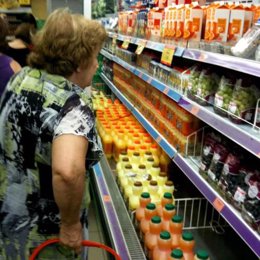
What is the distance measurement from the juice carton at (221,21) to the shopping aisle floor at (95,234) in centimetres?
175

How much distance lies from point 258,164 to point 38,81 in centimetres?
98

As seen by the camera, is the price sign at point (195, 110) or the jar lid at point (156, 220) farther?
the jar lid at point (156, 220)

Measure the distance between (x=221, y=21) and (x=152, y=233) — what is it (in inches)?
44.7

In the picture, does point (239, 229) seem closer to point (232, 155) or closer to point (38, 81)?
point (232, 155)

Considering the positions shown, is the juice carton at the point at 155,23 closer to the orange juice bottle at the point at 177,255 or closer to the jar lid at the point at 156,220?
the jar lid at the point at 156,220

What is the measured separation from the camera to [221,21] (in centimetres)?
175

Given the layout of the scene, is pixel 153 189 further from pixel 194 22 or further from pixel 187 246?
pixel 194 22

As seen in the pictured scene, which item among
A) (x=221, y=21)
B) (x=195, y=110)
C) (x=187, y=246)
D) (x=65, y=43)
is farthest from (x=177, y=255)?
(x=221, y=21)

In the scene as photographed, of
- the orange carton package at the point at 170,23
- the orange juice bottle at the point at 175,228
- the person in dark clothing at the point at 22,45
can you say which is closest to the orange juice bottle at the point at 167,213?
the orange juice bottle at the point at 175,228

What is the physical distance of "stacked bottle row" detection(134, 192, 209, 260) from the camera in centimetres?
173

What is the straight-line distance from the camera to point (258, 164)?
61.5 inches

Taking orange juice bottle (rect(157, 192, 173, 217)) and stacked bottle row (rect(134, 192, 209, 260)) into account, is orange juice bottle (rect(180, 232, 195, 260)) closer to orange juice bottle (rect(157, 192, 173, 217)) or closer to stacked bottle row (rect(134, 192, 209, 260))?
stacked bottle row (rect(134, 192, 209, 260))

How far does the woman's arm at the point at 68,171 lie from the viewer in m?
1.17

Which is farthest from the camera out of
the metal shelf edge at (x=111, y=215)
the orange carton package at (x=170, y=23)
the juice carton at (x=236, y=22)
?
the orange carton package at (x=170, y=23)
